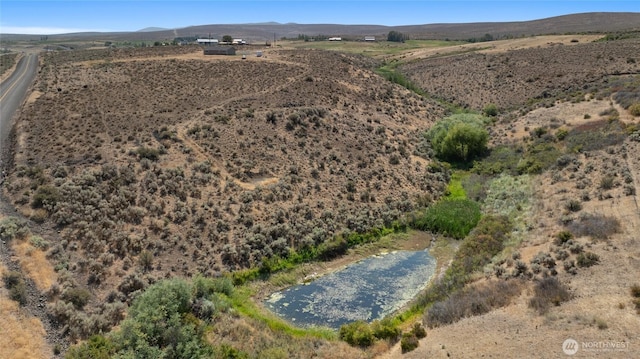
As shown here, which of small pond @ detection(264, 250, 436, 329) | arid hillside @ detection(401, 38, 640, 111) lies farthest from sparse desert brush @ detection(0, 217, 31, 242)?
arid hillside @ detection(401, 38, 640, 111)

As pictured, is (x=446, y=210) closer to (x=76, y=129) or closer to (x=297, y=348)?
(x=297, y=348)

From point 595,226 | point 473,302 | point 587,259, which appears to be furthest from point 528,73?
point 473,302

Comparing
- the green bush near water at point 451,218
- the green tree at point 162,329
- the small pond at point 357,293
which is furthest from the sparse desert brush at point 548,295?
the green tree at point 162,329

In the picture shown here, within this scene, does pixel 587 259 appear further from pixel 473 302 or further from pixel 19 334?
pixel 19 334

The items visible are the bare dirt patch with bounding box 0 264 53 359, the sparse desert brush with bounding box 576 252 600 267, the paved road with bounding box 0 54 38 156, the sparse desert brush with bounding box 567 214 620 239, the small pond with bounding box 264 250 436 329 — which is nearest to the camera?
the bare dirt patch with bounding box 0 264 53 359

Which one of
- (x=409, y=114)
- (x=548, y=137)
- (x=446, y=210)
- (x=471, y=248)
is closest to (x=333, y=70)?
(x=409, y=114)

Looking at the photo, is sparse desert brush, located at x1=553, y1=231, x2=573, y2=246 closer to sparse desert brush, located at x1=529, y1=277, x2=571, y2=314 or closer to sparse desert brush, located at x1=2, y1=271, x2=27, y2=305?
sparse desert brush, located at x1=529, y1=277, x2=571, y2=314

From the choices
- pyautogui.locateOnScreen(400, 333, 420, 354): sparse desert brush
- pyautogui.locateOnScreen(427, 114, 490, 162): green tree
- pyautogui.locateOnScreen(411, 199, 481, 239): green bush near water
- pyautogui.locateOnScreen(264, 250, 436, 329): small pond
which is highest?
pyautogui.locateOnScreen(427, 114, 490, 162): green tree

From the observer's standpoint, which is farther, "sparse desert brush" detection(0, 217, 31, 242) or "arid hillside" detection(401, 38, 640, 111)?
"arid hillside" detection(401, 38, 640, 111)

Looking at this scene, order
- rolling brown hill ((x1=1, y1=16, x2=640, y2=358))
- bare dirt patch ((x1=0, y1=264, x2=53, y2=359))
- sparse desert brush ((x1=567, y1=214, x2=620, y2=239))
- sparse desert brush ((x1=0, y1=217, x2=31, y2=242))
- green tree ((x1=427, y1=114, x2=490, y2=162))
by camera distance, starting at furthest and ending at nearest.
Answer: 1. green tree ((x1=427, y1=114, x2=490, y2=162))
2. sparse desert brush ((x1=0, y1=217, x2=31, y2=242))
3. sparse desert brush ((x1=567, y1=214, x2=620, y2=239))
4. rolling brown hill ((x1=1, y1=16, x2=640, y2=358))
5. bare dirt patch ((x1=0, y1=264, x2=53, y2=359))
